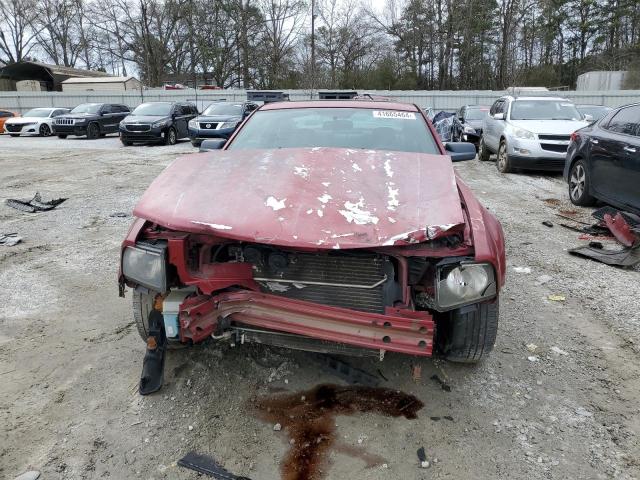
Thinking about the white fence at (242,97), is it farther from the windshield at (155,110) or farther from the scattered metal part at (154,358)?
the scattered metal part at (154,358)

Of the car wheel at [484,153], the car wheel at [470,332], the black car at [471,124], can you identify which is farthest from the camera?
the black car at [471,124]

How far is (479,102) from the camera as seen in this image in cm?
2847

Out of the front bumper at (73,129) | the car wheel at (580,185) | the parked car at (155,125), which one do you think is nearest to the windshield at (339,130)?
the car wheel at (580,185)

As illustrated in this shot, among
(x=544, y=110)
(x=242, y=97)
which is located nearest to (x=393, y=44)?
(x=242, y=97)

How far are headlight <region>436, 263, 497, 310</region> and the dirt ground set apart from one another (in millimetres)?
686

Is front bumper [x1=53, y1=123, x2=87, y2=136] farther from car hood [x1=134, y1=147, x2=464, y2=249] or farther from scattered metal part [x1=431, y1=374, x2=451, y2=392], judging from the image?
scattered metal part [x1=431, y1=374, x2=451, y2=392]

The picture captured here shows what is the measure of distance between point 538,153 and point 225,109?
425 inches

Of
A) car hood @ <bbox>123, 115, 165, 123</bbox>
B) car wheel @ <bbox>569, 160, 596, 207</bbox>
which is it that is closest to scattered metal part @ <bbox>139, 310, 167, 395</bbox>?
car wheel @ <bbox>569, 160, 596, 207</bbox>

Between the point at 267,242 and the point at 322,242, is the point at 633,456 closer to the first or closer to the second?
the point at 322,242

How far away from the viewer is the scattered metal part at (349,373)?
9.79ft

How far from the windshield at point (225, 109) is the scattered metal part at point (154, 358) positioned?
14.9 meters

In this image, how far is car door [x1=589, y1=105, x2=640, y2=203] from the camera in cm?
607

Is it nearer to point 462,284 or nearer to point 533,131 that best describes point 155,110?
point 533,131

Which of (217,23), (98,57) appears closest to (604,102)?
(217,23)
